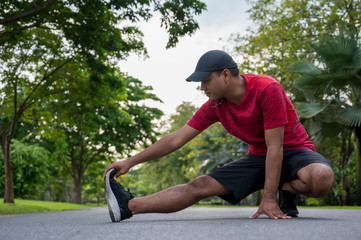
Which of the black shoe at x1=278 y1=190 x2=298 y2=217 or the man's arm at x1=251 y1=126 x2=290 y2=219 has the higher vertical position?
the man's arm at x1=251 y1=126 x2=290 y2=219

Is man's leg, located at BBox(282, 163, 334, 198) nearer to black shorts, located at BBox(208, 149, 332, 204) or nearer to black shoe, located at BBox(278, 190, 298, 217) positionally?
black shorts, located at BBox(208, 149, 332, 204)

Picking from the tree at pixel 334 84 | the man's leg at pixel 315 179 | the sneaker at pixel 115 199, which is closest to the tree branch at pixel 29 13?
the sneaker at pixel 115 199

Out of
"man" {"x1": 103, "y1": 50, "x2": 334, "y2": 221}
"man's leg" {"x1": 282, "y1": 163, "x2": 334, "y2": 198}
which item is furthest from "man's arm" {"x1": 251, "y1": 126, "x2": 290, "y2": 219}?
"man's leg" {"x1": 282, "y1": 163, "x2": 334, "y2": 198}

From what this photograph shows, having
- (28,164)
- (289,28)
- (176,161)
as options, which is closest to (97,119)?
(28,164)

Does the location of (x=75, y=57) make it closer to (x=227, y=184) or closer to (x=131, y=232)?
(x=227, y=184)

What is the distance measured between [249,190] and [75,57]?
7471 millimetres

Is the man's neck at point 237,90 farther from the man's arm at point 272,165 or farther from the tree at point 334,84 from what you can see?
the tree at point 334,84

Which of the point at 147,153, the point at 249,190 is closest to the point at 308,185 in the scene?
the point at 249,190

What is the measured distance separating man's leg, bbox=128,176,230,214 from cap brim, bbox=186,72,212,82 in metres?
1.05

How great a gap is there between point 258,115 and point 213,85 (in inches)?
19.3

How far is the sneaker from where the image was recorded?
11.8 ft

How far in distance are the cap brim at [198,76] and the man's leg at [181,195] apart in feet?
3.44

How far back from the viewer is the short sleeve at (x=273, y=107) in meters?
3.44

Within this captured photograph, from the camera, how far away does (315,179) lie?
348 centimetres
